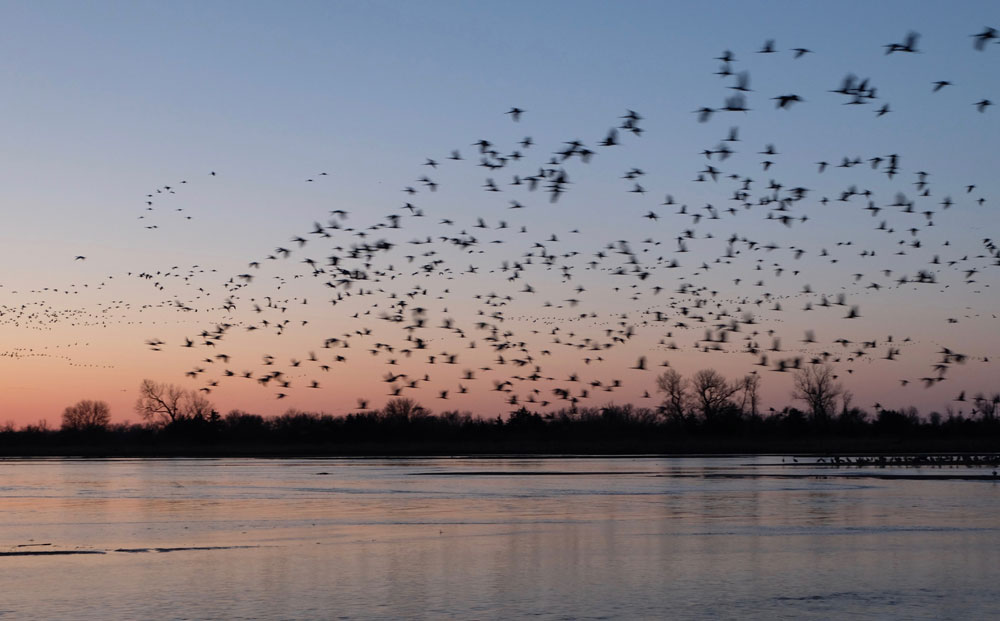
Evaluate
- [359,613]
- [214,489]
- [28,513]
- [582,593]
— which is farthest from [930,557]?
[214,489]

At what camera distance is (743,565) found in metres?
17.0

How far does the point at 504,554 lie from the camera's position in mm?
18484

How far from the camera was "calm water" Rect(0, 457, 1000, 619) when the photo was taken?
13789 millimetres

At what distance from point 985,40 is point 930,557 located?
8.28 meters

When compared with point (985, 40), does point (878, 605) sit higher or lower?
lower

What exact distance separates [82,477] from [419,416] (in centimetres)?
8240

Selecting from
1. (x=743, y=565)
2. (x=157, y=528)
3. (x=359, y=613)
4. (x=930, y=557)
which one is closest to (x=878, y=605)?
(x=743, y=565)

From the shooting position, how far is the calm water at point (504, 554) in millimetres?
13789

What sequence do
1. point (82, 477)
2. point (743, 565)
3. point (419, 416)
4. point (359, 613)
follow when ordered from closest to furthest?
point (359, 613) → point (743, 565) → point (82, 477) → point (419, 416)

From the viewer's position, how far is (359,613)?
43.5 ft

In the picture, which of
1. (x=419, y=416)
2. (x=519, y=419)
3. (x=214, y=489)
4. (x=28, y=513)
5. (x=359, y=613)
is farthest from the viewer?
(x=419, y=416)

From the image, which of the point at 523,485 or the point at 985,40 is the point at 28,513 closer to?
the point at 523,485

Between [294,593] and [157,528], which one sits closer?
[294,593]

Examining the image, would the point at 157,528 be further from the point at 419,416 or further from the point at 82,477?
the point at 419,416
